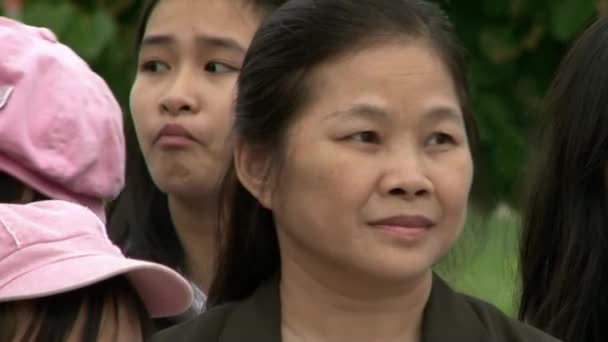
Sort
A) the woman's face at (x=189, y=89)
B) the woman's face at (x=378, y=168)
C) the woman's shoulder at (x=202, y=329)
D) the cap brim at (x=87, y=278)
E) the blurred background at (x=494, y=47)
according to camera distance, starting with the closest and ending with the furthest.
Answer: the cap brim at (x=87, y=278)
the woman's face at (x=378, y=168)
the woman's shoulder at (x=202, y=329)
the woman's face at (x=189, y=89)
the blurred background at (x=494, y=47)

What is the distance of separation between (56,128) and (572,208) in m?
1.10

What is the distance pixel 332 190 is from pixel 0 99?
0.66m

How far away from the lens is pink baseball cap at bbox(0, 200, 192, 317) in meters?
2.96

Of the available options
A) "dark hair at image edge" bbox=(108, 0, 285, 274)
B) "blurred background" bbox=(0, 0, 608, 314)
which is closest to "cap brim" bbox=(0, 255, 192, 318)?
"dark hair at image edge" bbox=(108, 0, 285, 274)

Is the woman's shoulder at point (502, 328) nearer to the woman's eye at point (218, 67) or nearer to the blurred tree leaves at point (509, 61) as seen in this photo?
the woman's eye at point (218, 67)

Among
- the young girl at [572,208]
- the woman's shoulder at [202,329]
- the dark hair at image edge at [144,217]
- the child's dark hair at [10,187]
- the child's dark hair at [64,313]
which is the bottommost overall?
the dark hair at image edge at [144,217]

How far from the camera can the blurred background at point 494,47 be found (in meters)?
6.15

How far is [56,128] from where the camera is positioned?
3367 mm

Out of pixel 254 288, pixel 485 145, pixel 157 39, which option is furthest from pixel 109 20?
pixel 254 288

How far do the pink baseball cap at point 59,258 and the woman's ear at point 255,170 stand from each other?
227 millimetres

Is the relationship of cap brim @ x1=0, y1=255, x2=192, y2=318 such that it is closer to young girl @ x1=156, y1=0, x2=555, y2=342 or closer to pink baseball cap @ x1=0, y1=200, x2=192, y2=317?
pink baseball cap @ x1=0, y1=200, x2=192, y2=317

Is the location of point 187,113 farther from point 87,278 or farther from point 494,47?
point 494,47

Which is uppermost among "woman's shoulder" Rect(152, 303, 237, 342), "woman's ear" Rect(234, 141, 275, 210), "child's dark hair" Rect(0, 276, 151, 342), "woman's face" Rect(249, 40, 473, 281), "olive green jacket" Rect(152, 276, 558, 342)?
"woman's face" Rect(249, 40, 473, 281)

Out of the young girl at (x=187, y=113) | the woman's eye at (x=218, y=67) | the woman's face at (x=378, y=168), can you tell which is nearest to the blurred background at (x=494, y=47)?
the young girl at (x=187, y=113)
